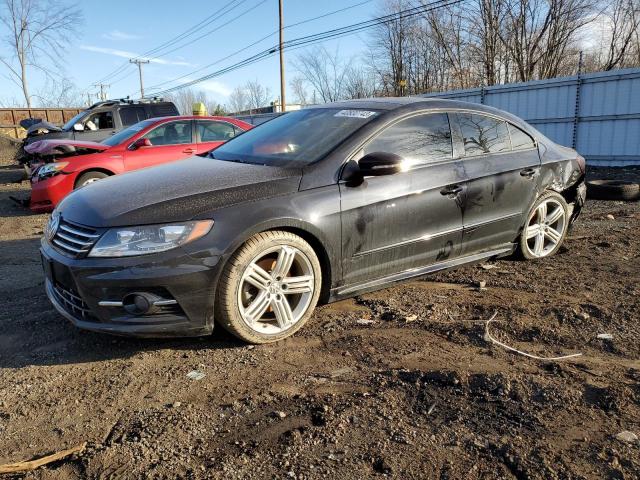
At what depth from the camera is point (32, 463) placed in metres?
2.17

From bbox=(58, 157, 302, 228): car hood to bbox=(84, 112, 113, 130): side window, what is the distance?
33.2ft

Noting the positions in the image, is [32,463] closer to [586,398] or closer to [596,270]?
[586,398]

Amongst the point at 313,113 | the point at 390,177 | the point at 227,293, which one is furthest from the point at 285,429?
the point at 313,113

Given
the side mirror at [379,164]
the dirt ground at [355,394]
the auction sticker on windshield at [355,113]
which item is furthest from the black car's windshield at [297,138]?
the dirt ground at [355,394]

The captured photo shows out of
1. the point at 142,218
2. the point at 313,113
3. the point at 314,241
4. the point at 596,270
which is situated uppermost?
the point at 313,113

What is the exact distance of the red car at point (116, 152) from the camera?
7840mm

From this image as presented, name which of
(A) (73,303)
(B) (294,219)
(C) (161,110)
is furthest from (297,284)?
(C) (161,110)

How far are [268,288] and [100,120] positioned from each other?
453 inches

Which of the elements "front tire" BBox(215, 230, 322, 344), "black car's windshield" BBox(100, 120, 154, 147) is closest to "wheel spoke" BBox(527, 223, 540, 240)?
"front tire" BBox(215, 230, 322, 344)

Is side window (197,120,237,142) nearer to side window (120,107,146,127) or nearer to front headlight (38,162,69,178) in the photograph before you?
front headlight (38,162,69,178)

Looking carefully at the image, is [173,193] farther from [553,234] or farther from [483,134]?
[553,234]

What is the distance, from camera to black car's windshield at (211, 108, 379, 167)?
3.73 meters

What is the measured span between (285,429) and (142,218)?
4.89 ft

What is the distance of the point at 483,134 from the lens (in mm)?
4445
